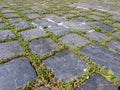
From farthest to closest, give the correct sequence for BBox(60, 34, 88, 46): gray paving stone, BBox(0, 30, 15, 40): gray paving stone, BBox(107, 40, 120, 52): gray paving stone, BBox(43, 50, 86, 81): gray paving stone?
BBox(0, 30, 15, 40): gray paving stone < BBox(60, 34, 88, 46): gray paving stone < BBox(107, 40, 120, 52): gray paving stone < BBox(43, 50, 86, 81): gray paving stone

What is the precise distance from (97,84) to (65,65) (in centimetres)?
49

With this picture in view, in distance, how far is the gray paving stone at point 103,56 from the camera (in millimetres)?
2076

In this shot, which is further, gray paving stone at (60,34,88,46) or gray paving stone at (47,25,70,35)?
gray paving stone at (47,25,70,35)

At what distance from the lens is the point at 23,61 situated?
6.97ft

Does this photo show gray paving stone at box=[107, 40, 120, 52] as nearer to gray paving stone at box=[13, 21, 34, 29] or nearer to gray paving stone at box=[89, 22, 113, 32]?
gray paving stone at box=[89, 22, 113, 32]

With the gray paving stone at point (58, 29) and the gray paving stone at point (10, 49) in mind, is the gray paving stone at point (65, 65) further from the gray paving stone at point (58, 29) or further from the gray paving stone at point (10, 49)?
the gray paving stone at point (58, 29)

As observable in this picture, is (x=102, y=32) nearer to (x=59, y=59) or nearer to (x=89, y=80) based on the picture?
(x=59, y=59)

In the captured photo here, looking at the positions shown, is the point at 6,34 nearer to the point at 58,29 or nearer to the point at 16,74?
the point at 58,29

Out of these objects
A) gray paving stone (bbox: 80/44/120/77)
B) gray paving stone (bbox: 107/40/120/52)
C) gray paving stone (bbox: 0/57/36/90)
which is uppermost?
gray paving stone (bbox: 0/57/36/90)

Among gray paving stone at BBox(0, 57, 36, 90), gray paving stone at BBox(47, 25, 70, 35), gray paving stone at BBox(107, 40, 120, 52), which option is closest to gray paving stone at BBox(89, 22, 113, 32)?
gray paving stone at BBox(107, 40, 120, 52)

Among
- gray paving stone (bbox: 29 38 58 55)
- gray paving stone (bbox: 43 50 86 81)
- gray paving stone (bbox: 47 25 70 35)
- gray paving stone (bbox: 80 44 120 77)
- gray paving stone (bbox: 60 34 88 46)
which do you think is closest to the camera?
gray paving stone (bbox: 43 50 86 81)

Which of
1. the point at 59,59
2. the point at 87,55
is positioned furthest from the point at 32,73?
the point at 87,55

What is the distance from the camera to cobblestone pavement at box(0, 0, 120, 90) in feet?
5.85

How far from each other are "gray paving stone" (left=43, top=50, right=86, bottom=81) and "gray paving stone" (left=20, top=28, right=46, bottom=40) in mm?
737
